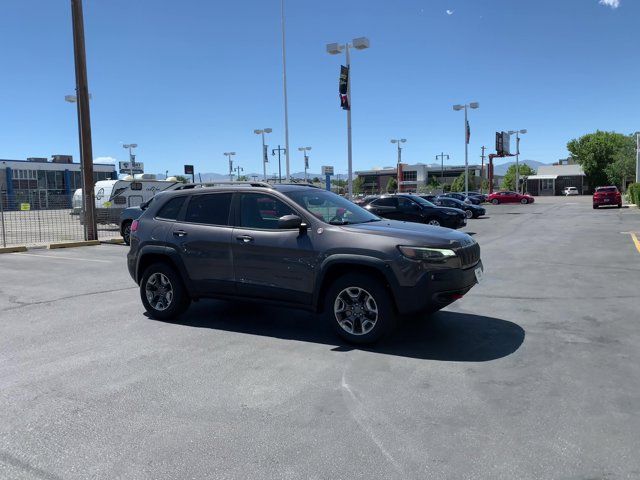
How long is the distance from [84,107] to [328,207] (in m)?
14.5

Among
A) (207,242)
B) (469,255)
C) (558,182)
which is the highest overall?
(558,182)

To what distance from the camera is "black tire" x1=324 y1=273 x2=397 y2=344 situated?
5.09 m

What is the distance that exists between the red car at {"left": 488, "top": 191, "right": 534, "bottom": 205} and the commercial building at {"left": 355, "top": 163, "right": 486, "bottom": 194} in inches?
2917

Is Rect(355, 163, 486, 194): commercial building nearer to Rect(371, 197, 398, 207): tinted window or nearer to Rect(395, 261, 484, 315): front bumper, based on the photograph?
Rect(371, 197, 398, 207): tinted window

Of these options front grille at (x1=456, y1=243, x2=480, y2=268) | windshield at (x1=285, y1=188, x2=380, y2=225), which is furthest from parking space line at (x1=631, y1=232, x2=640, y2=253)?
windshield at (x1=285, y1=188, x2=380, y2=225)

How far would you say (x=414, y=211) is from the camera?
750 inches

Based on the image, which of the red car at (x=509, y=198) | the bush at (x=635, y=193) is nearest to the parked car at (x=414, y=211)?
the bush at (x=635, y=193)

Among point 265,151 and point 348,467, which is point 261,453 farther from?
point 265,151

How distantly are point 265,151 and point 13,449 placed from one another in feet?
166

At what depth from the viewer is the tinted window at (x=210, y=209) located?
621cm

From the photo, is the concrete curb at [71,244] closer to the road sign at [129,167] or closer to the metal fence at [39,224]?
the metal fence at [39,224]

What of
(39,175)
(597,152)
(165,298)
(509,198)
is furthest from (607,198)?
(39,175)

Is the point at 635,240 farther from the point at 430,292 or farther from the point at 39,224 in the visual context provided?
the point at 39,224

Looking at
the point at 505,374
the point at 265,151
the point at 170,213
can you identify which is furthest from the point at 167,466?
the point at 265,151
